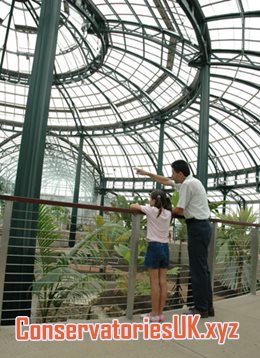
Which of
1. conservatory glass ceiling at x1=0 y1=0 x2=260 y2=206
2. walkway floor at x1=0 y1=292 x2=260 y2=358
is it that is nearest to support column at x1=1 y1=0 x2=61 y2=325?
walkway floor at x1=0 y1=292 x2=260 y2=358

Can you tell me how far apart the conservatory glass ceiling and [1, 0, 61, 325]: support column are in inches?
283

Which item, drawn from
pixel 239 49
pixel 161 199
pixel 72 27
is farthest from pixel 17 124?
pixel 161 199

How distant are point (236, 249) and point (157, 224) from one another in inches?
196

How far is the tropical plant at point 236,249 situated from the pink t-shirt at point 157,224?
147 inches

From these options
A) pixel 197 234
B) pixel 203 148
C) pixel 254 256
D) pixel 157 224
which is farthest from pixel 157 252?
pixel 203 148

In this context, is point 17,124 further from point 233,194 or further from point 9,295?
point 9,295

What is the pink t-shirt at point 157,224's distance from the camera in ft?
13.3

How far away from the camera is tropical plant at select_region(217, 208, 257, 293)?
7618 millimetres

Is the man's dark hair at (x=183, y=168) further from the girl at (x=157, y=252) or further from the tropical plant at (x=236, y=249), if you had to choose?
the tropical plant at (x=236, y=249)

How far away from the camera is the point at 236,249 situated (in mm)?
8297

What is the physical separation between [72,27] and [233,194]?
23.5 m

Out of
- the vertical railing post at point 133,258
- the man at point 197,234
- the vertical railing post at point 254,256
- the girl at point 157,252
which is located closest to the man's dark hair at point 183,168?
the man at point 197,234

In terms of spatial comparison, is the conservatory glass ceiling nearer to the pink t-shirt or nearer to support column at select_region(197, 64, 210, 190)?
support column at select_region(197, 64, 210, 190)

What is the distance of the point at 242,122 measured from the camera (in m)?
22.7
